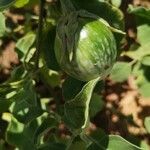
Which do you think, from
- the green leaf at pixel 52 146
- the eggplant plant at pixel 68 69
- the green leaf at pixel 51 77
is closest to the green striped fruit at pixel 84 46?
the eggplant plant at pixel 68 69

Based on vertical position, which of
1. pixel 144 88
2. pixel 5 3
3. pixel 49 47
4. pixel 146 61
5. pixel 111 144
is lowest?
pixel 144 88

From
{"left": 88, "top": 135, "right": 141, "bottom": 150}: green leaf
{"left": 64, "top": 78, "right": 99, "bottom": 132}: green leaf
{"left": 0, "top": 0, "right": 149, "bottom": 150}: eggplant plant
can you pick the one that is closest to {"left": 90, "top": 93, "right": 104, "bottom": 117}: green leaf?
{"left": 0, "top": 0, "right": 149, "bottom": 150}: eggplant plant

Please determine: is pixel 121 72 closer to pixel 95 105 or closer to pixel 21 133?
pixel 95 105

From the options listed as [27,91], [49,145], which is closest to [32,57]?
[27,91]

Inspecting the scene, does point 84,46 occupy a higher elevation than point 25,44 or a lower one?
higher

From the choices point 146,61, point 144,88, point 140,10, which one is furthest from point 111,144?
point 144,88

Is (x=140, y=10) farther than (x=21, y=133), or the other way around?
(x=21, y=133)

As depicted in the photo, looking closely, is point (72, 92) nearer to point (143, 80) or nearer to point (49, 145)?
point (49, 145)
